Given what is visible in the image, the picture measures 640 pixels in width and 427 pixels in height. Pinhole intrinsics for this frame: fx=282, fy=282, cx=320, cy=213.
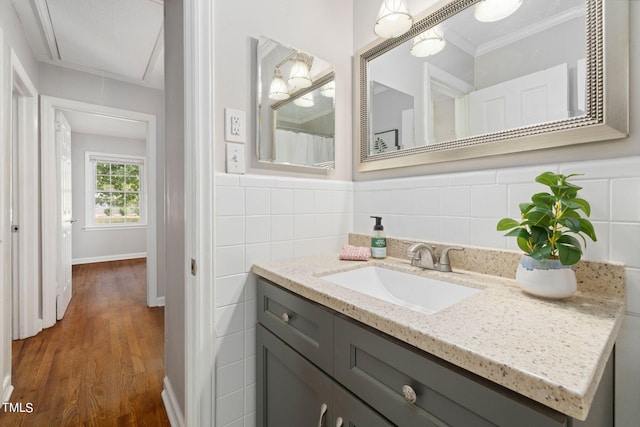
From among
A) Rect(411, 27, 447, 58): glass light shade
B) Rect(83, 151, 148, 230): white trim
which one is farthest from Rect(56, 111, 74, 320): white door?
Rect(411, 27, 447, 58): glass light shade

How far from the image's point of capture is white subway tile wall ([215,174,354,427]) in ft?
3.51

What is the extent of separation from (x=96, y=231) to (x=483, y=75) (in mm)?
6342

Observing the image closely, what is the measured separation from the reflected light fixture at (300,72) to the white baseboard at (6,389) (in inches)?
86.7

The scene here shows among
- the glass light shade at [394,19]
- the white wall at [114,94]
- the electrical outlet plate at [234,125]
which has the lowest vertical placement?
the electrical outlet plate at [234,125]

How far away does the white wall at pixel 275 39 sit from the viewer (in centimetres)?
108

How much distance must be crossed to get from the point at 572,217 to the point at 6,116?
265cm

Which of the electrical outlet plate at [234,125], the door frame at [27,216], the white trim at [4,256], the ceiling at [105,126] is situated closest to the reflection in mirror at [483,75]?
the electrical outlet plate at [234,125]

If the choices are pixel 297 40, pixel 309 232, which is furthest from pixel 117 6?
pixel 309 232

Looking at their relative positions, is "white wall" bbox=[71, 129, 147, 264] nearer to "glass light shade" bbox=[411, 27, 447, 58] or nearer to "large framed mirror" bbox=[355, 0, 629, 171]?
"large framed mirror" bbox=[355, 0, 629, 171]

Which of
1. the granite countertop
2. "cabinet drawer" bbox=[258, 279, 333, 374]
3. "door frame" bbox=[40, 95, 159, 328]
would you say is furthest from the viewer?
"door frame" bbox=[40, 95, 159, 328]

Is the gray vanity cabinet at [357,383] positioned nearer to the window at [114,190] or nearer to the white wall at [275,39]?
the white wall at [275,39]

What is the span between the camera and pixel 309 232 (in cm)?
132

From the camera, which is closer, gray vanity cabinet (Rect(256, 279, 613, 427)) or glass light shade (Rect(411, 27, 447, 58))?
gray vanity cabinet (Rect(256, 279, 613, 427))

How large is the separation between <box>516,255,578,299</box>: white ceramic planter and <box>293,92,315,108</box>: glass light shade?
1055mm
